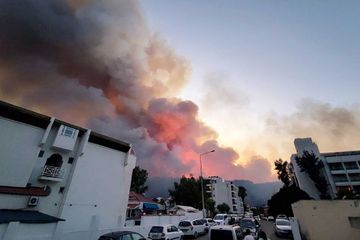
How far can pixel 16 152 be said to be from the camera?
17.5 m

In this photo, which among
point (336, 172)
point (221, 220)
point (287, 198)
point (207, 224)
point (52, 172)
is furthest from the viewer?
point (336, 172)

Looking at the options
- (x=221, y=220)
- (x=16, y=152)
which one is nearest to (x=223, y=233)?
(x=16, y=152)

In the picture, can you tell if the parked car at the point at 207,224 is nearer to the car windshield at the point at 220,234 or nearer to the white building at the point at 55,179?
the white building at the point at 55,179

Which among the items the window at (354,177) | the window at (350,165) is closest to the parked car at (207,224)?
the window at (354,177)

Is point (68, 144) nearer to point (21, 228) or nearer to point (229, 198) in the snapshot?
point (21, 228)

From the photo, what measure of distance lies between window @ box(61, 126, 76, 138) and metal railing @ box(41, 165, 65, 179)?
11.2 ft

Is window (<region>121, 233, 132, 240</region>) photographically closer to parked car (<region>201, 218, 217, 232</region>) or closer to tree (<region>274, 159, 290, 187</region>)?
parked car (<region>201, 218, 217, 232</region>)

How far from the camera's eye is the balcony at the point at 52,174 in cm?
1891

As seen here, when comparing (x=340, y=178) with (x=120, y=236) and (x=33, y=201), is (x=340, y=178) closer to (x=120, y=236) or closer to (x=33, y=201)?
(x=120, y=236)

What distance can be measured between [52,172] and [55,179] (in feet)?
2.49

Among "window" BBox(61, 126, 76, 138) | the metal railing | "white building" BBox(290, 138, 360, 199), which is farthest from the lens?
"white building" BBox(290, 138, 360, 199)

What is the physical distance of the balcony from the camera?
62.0 feet

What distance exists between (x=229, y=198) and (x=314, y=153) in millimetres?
61380

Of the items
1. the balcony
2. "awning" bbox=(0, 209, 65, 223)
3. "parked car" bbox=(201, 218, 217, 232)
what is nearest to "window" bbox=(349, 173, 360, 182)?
"parked car" bbox=(201, 218, 217, 232)
